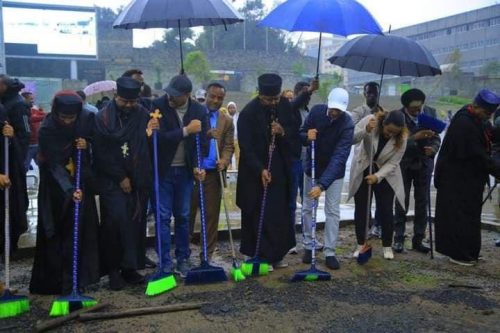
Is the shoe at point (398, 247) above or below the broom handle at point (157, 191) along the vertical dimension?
below

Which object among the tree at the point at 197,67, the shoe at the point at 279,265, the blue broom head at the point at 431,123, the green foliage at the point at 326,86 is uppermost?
the tree at the point at 197,67

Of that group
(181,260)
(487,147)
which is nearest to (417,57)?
(487,147)

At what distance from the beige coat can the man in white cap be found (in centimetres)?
28

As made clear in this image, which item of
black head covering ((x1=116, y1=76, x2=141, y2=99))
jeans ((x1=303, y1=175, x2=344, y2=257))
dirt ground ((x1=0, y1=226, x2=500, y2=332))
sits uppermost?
black head covering ((x1=116, y1=76, x2=141, y2=99))

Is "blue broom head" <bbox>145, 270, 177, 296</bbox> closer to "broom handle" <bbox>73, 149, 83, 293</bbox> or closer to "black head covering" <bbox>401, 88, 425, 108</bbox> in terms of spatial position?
"broom handle" <bbox>73, 149, 83, 293</bbox>

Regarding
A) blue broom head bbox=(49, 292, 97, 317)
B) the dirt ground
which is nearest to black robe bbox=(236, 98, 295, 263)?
the dirt ground

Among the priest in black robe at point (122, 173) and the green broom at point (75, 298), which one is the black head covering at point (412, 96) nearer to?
the priest in black robe at point (122, 173)

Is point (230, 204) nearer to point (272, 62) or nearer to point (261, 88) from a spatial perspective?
point (261, 88)

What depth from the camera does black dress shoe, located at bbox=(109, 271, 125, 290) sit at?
15.7 feet

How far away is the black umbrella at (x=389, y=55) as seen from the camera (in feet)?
19.5

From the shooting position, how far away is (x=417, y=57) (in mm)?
5996

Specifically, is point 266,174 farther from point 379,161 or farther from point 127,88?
point 127,88

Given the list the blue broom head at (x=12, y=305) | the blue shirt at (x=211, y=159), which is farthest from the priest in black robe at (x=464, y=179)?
the blue broom head at (x=12, y=305)

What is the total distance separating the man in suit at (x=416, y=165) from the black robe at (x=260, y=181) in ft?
5.30
